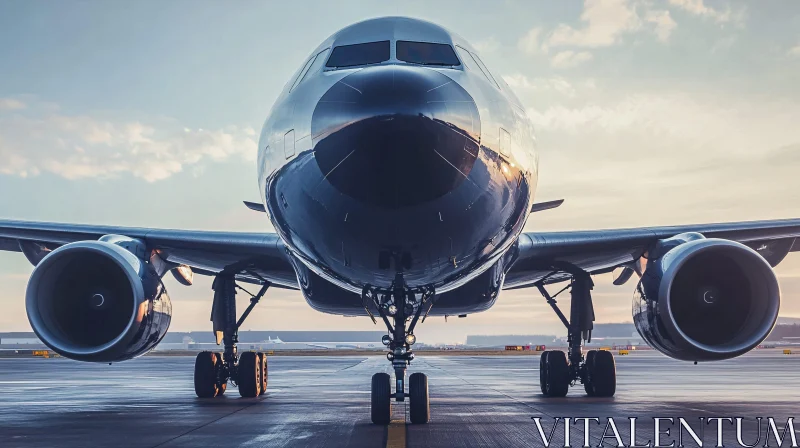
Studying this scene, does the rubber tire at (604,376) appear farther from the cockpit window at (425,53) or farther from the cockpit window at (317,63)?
the cockpit window at (317,63)

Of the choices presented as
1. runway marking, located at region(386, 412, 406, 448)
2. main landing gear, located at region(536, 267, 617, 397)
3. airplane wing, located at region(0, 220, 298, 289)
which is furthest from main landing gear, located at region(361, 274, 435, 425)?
main landing gear, located at region(536, 267, 617, 397)

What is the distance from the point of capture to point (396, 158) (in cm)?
668

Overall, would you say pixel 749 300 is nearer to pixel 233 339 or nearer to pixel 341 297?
pixel 341 297

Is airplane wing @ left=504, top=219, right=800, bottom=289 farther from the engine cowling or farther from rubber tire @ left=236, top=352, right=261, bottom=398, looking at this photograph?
rubber tire @ left=236, top=352, right=261, bottom=398

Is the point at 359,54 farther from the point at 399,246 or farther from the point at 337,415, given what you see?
the point at 337,415

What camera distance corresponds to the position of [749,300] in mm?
11148

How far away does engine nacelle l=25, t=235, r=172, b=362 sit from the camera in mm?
11094

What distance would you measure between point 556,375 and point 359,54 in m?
8.75

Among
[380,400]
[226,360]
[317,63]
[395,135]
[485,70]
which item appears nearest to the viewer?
[395,135]

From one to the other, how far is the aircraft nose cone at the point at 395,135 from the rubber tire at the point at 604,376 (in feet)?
29.0

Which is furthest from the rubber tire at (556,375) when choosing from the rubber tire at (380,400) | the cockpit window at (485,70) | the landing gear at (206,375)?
the cockpit window at (485,70)

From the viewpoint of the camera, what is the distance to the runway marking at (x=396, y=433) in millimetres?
8055

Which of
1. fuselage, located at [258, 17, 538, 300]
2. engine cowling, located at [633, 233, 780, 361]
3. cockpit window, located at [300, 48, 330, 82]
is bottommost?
engine cowling, located at [633, 233, 780, 361]

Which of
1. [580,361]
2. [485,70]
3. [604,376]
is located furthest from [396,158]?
[580,361]
